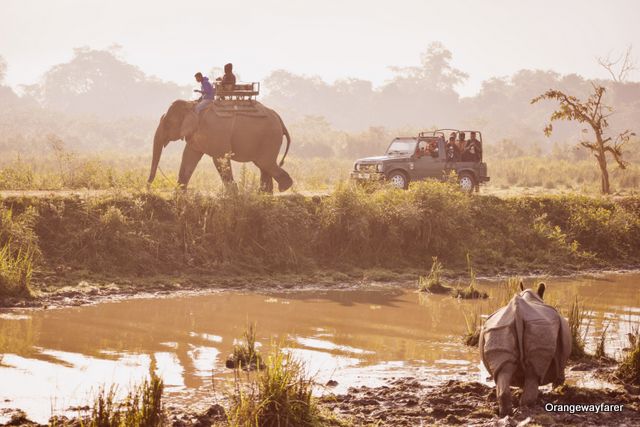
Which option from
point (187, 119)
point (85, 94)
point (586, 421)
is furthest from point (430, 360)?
point (85, 94)

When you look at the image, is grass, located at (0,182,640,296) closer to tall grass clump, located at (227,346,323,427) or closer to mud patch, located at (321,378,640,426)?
mud patch, located at (321,378,640,426)

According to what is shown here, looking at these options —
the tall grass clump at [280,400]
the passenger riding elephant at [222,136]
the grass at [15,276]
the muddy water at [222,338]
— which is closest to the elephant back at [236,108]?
the passenger riding elephant at [222,136]

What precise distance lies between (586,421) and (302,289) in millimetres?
7858

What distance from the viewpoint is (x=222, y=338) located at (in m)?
11.2

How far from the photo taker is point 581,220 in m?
20.0

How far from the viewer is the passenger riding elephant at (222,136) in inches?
727

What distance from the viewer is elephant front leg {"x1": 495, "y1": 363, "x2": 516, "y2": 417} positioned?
764 centimetres

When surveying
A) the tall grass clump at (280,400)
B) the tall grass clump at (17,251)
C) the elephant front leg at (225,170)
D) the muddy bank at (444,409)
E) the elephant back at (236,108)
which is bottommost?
the muddy bank at (444,409)

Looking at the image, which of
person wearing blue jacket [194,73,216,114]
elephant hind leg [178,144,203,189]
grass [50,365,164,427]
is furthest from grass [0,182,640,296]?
grass [50,365,164,427]

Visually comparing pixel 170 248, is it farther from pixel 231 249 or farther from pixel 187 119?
pixel 187 119

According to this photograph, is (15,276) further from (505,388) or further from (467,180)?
(467,180)

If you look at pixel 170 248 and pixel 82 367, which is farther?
pixel 170 248

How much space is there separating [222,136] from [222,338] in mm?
8098

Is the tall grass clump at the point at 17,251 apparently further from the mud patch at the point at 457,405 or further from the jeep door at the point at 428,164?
the jeep door at the point at 428,164
